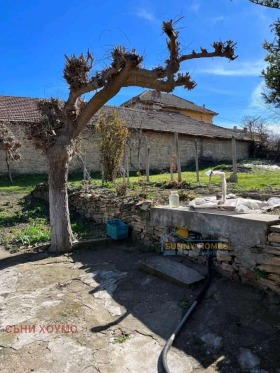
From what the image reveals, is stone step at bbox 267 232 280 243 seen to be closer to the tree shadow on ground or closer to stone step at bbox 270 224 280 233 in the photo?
stone step at bbox 270 224 280 233

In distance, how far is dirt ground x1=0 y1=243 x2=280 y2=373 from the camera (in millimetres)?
2809

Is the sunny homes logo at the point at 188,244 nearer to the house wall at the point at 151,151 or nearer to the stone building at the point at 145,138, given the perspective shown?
the stone building at the point at 145,138

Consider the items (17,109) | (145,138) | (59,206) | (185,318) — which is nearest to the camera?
(185,318)

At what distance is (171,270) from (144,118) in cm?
1733

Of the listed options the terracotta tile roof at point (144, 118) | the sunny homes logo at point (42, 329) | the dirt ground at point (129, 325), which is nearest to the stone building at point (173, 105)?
the terracotta tile roof at point (144, 118)

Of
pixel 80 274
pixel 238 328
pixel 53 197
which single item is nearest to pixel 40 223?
pixel 53 197

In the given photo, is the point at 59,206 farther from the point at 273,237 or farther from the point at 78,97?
the point at 273,237

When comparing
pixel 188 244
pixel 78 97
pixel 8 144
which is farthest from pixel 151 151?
pixel 188 244

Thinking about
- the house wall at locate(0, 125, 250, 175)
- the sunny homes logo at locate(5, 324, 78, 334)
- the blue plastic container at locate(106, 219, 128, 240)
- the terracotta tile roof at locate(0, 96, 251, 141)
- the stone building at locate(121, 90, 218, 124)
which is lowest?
the sunny homes logo at locate(5, 324, 78, 334)

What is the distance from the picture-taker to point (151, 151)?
19.4m

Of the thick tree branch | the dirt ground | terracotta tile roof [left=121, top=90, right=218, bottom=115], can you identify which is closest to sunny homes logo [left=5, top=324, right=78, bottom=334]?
the dirt ground

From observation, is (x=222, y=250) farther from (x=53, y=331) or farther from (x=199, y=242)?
(x=53, y=331)

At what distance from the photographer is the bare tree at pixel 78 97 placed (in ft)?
17.8

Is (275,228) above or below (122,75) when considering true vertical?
below
